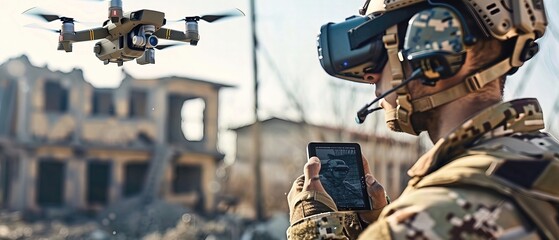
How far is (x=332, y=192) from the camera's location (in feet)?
8.32

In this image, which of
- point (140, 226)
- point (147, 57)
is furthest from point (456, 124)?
point (140, 226)

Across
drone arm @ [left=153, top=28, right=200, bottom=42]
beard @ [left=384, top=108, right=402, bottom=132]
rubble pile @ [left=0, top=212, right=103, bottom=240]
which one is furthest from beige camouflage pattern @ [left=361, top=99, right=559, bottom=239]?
rubble pile @ [left=0, top=212, right=103, bottom=240]

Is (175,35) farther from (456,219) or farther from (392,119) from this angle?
(456,219)

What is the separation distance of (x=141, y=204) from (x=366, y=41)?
26.7 metres

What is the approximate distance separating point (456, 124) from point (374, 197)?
0.65 metres

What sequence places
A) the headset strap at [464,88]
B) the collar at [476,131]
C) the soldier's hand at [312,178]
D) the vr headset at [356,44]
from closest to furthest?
the collar at [476,131], the headset strap at [464,88], the vr headset at [356,44], the soldier's hand at [312,178]

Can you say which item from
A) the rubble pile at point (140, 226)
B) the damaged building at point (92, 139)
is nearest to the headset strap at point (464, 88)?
the rubble pile at point (140, 226)

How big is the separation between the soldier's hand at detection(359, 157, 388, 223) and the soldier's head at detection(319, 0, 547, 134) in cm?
42

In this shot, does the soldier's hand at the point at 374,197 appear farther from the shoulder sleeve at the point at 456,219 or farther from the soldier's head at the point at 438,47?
the shoulder sleeve at the point at 456,219

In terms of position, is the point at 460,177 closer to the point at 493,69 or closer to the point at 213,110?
the point at 493,69

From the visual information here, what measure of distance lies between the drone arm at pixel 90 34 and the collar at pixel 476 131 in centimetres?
155

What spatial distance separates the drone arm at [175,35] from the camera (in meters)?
2.94

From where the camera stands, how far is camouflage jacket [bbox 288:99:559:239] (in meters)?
1.70

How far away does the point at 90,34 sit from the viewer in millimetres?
3021
